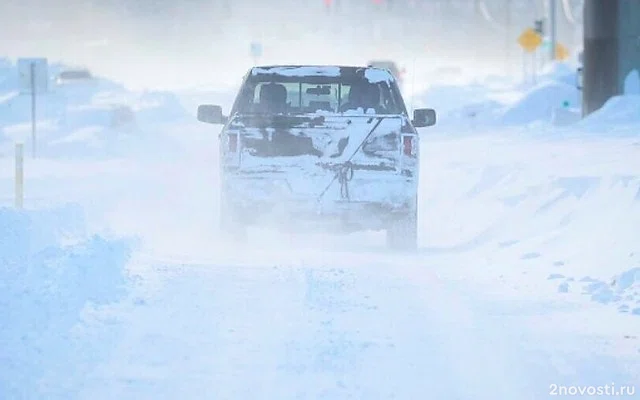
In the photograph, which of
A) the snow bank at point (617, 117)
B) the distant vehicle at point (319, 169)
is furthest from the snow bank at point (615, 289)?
the snow bank at point (617, 117)

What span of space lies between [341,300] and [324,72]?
405 centimetres

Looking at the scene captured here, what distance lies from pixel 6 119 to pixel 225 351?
35322 millimetres

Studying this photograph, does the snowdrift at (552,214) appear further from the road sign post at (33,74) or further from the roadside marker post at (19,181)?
the road sign post at (33,74)

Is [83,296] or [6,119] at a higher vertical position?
[83,296]

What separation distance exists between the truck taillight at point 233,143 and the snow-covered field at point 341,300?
0.91 metres

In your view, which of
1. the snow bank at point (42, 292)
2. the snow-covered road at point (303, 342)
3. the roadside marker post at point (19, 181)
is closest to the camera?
the snow-covered road at point (303, 342)

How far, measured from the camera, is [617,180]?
1377cm

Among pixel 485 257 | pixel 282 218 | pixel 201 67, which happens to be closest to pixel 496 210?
pixel 485 257

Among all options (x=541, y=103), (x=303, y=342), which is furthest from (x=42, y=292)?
(x=541, y=103)

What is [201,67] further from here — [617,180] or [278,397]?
[278,397]

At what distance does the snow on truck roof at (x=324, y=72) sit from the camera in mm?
12281

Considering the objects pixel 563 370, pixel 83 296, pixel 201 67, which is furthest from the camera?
pixel 201 67

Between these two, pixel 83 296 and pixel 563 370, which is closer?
pixel 563 370

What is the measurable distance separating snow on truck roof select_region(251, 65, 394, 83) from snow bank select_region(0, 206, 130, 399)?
2.28m
